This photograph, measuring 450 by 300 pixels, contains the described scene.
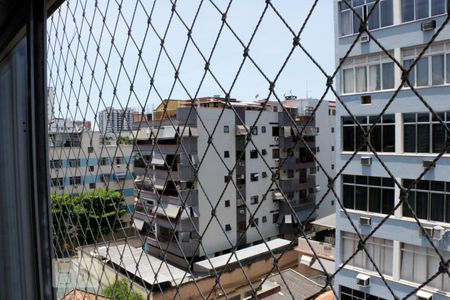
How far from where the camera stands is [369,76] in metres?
2.02

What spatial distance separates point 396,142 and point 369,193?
42 cm

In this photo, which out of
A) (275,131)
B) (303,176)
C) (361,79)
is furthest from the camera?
(303,176)

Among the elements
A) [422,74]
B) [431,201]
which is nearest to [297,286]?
[431,201]

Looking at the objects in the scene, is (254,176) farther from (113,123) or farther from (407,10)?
(113,123)

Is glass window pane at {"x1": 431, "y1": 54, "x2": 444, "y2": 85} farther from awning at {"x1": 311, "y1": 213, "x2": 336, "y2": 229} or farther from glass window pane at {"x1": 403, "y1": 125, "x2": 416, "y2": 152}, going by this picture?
awning at {"x1": 311, "y1": 213, "x2": 336, "y2": 229}

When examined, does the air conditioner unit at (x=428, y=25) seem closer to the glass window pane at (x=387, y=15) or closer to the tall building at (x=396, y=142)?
the tall building at (x=396, y=142)

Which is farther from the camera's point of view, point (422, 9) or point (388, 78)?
point (422, 9)

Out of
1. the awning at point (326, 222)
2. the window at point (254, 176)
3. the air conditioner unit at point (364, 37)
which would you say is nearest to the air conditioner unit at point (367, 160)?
the air conditioner unit at point (364, 37)

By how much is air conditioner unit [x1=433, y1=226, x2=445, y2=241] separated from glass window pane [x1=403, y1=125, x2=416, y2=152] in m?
0.50

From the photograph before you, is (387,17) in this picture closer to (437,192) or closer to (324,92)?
(437,192)

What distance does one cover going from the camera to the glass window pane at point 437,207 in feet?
6.84

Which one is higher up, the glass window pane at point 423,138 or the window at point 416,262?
the glass window pane at point 423,138

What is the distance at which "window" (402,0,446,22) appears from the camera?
2.06m

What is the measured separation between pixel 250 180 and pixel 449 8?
6066 millimetres
